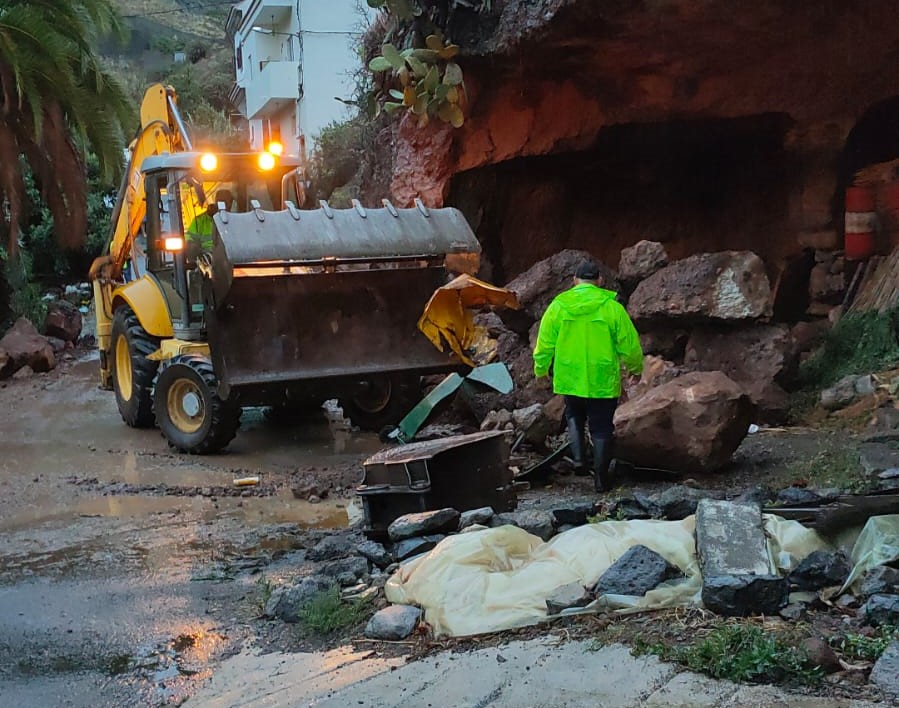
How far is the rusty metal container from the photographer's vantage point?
18.9ft

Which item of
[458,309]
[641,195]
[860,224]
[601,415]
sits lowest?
[601,415]

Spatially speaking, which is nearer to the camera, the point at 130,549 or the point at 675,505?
the point at 675,505

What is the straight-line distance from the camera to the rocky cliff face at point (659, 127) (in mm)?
10477

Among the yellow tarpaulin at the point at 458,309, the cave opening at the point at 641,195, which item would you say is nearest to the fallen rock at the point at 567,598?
the yellow tarpaulin at the point at 458,309

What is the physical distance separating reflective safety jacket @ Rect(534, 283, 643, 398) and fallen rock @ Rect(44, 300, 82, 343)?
536 inches

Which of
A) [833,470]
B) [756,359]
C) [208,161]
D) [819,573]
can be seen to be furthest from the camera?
[208,161]

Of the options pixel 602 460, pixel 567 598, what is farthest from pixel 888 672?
pixel 602 460

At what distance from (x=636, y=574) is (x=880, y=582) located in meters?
0.94

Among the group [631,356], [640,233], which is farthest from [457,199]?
[631,356]

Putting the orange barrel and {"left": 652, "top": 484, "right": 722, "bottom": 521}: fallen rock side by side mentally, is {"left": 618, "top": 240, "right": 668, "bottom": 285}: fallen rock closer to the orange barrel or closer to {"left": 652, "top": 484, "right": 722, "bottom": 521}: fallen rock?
the orange barrel

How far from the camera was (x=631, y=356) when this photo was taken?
6883 mm

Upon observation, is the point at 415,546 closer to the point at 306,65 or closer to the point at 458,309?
the point at 458,309

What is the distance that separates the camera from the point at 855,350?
931 centimetres

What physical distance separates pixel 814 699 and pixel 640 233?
11.4m
